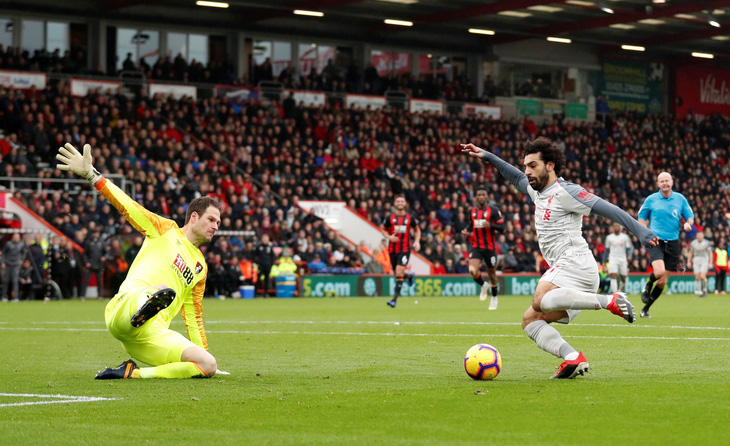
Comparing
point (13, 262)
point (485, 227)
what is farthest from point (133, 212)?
point (13, 262)

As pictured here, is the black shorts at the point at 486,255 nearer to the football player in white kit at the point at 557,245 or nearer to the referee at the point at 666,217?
the referee at the point at 666,217

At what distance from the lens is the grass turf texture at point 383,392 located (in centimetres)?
570

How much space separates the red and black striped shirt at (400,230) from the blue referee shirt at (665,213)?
7.03 m

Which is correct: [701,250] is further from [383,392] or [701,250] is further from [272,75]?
[383,392]

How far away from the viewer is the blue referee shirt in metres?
17.5

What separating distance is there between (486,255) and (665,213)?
219 inches

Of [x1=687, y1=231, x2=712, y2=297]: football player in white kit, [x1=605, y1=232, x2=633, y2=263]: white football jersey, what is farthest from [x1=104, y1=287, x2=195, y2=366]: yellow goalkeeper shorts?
[x1=687, y1=231, x2=712, y2=297]: football player in white kit

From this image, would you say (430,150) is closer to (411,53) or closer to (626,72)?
(411,53)

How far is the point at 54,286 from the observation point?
27781 millimetres

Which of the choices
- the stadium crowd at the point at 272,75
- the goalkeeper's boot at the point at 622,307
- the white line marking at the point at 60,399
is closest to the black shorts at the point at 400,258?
the goalkeeper's boot at the point at 622,307

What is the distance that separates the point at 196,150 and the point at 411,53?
1694 cm

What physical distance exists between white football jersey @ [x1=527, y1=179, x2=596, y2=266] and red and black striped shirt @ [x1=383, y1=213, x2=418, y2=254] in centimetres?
1461

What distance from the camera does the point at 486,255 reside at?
2242cm

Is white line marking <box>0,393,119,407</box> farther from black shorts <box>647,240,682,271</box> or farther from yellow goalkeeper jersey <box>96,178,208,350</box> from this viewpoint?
black shorts <box>647,240,682,271</box>
